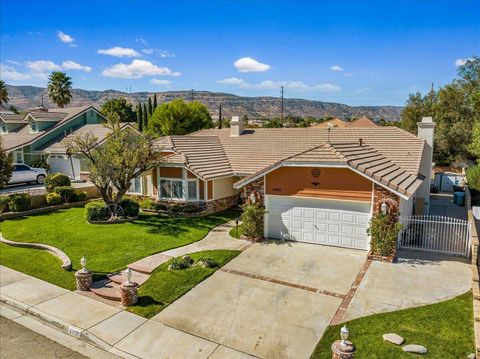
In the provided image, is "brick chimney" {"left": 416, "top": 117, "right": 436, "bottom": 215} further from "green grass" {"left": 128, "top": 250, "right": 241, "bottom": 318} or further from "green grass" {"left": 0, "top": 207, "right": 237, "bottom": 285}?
"green grass" {"left": 128, "top": 250, "right": 241, "bottom": 318}

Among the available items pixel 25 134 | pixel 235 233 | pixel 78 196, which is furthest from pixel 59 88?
pixel 235 233

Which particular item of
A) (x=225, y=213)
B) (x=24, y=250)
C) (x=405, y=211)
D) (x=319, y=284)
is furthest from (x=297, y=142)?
(x=24, y=250)

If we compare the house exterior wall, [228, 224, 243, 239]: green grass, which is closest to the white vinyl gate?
the house exterior wall

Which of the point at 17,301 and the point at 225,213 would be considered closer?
the point at 17,301

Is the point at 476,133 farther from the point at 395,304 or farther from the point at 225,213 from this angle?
the point at 395,304

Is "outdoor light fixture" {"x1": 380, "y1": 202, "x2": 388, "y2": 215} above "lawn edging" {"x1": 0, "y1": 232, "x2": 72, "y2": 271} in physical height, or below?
above

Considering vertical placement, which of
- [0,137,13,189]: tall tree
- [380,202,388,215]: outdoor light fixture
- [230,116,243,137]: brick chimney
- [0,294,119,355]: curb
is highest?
[230,116,243,137]: brick chimney
